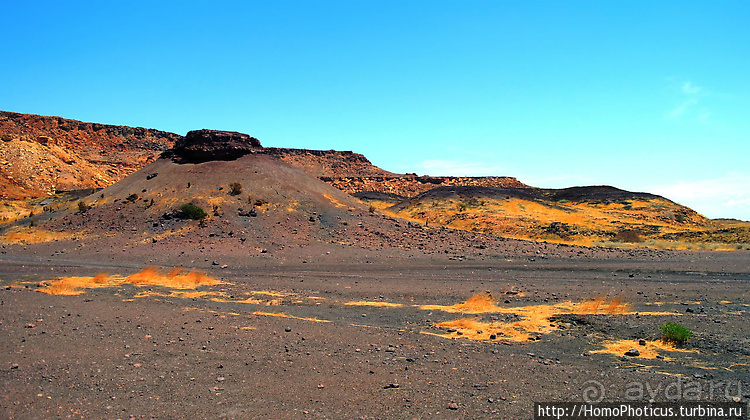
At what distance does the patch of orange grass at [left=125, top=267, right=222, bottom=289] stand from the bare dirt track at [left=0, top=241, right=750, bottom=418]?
0.57m

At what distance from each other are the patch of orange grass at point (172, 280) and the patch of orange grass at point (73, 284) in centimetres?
96

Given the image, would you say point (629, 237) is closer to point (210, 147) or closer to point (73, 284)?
point (210, 147)

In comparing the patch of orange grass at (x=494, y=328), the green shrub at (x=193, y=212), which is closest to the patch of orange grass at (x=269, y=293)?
the patch of orange grass at (x=494, y=328)

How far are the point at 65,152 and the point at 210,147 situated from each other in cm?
4770

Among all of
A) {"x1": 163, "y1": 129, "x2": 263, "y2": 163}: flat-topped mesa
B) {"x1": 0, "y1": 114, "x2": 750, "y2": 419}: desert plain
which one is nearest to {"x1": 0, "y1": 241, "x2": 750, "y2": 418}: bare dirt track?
{"x1": 0, "y1": 114, "x2": 750, "y2": 419}: desert plain

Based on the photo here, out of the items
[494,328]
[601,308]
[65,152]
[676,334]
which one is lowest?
[494,328]

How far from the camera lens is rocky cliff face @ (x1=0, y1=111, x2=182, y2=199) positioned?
5706 centimetres

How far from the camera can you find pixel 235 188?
1374 inches

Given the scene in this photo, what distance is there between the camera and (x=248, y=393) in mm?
7031

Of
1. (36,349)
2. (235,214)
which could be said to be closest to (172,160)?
(235,214)

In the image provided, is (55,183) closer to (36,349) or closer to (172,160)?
(172,160)

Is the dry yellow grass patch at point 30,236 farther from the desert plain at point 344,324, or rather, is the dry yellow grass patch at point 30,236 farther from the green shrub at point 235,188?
the green shrub at point 235,188

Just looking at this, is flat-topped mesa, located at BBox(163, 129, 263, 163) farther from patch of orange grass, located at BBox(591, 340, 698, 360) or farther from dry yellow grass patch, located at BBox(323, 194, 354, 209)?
patch of orange grass, located at BBox(591, 340, 698, 360)

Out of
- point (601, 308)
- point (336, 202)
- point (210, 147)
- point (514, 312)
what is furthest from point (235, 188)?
point (601, 308)
